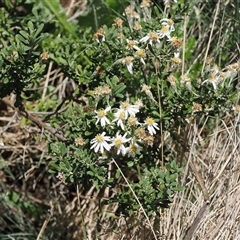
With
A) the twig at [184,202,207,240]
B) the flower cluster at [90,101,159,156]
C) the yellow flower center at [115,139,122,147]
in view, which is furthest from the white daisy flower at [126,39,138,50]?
the twig at [184,202,207,240]

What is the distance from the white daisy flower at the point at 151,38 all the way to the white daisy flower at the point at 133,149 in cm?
28

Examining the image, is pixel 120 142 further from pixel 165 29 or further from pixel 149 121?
pixel 165 29

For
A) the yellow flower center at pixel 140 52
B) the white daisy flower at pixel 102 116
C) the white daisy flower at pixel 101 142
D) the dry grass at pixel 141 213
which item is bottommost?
the dry grass at pixel 141 213

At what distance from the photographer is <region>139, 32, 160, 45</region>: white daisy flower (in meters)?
1.60

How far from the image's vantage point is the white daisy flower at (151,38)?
1.60 metres

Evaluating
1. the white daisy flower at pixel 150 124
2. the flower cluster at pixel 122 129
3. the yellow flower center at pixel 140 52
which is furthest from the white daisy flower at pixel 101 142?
the yellow flower center at pixel 140 52

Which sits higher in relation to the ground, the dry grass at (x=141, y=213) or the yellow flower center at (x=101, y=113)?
the yellow flower center at (x=101, y=113)

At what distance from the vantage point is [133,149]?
1564mm

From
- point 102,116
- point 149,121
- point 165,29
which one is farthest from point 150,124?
point 165,29

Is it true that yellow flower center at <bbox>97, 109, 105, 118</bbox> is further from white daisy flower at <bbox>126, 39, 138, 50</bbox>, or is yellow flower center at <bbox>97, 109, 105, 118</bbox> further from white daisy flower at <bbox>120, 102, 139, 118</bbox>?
white daisy flower at <bbox>126, 39, 138, 50</bbox>

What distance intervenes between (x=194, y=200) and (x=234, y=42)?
1.83 feet

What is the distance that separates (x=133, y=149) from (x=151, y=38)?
30cm

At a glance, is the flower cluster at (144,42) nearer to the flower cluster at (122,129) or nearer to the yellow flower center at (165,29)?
the yellow flower center at (165,29)

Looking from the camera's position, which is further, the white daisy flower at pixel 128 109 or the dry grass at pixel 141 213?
the dry grass at pixel 141 213
